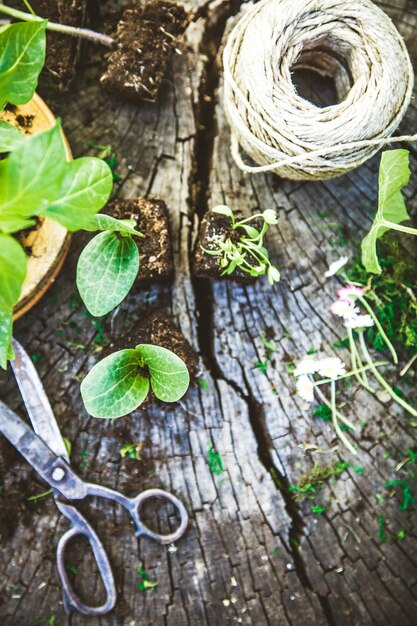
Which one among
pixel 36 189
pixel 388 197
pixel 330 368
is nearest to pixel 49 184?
pixel 36 189

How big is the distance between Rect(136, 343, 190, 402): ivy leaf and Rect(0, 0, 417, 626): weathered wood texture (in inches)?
8.7

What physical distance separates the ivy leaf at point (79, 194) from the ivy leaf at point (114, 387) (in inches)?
16.4

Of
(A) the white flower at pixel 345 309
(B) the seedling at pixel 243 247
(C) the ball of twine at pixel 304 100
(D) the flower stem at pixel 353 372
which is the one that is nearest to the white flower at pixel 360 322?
(A) the white flower at pixel 345 309

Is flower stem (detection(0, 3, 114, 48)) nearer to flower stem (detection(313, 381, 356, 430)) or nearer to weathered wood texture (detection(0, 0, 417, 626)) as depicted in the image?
weathered wood texture (detection(0, 0, 417, 626))

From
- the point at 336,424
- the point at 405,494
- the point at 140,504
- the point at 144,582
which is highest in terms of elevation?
the point at 336,424

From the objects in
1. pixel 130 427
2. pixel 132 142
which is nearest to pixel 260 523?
pixel 130 427

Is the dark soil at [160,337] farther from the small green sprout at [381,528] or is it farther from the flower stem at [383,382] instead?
the small green sprout at [381,528]

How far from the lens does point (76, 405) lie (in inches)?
61.2

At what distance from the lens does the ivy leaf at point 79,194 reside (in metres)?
1.00

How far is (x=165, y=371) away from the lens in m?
1.32

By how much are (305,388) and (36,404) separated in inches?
29.7

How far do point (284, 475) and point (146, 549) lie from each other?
1.48ft

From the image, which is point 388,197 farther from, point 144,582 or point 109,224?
point 144,582

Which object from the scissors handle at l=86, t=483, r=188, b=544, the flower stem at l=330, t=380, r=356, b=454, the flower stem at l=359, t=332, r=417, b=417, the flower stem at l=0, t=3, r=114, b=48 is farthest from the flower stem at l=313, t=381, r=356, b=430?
the flower stem at l=0, t=3, r=114, b=48
